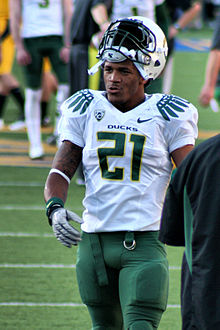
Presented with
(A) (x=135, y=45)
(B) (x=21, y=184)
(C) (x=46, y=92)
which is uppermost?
(A) (x=135, y=45)

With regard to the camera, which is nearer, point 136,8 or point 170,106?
point 170,106


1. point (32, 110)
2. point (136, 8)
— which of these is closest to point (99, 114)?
point (136, 8)

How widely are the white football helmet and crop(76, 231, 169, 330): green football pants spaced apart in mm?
723

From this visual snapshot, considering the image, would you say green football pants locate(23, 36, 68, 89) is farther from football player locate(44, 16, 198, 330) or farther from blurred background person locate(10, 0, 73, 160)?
football player locate(44, 16, 198, 330)

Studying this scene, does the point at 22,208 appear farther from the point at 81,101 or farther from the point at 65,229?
the point at 65,229

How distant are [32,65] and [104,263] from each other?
5.95 metres

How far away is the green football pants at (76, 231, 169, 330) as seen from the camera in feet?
10.9

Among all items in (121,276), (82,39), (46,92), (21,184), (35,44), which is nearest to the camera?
(121,276)

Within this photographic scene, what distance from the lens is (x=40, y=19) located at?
9141 mm

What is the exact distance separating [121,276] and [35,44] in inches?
238

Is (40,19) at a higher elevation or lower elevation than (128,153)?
lower

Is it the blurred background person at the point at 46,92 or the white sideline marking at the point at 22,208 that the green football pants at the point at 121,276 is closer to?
the white sideline marking at the point at 22,208

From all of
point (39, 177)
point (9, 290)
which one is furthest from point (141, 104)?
point (39, 177)

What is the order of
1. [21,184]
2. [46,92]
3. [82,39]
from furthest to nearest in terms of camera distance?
[46,92], [21,184], [82,39]
